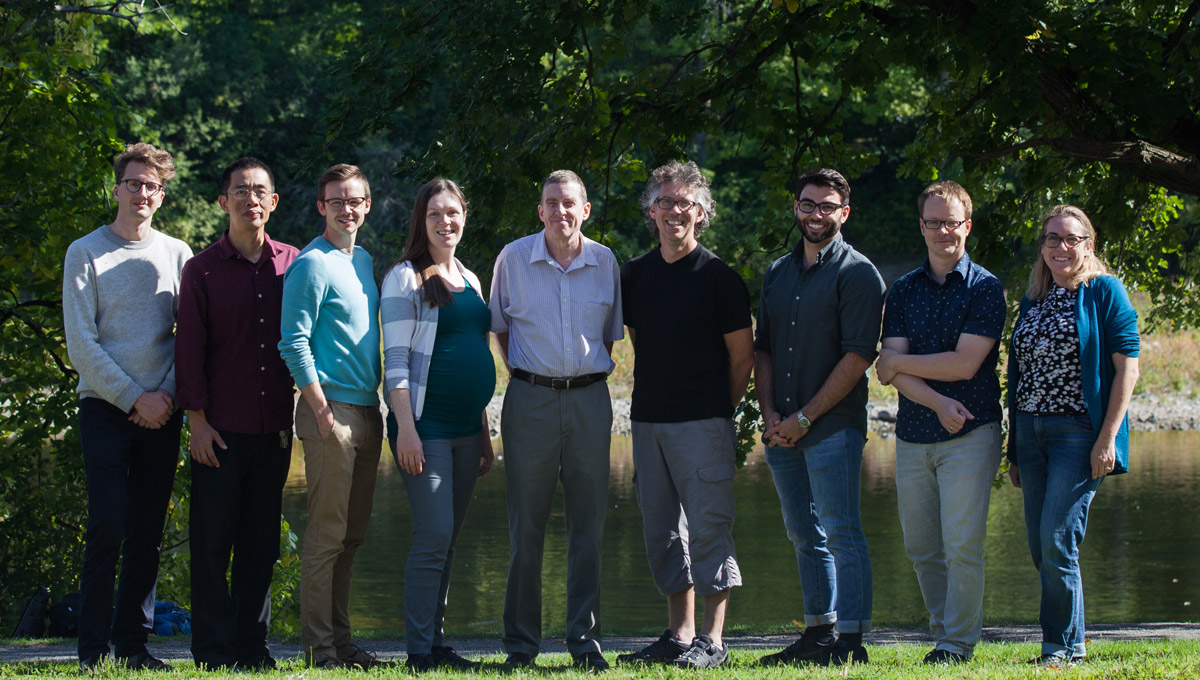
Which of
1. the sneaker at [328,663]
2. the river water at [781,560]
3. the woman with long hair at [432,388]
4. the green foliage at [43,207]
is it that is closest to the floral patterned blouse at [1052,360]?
the woman with long hair at [432,388]

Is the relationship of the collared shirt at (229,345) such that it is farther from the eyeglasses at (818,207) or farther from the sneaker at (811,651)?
the sneaker at (811,651)

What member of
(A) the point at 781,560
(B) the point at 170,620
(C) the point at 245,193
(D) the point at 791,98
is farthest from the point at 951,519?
(A) the point at 781,560

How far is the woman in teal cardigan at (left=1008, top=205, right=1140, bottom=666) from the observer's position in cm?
489

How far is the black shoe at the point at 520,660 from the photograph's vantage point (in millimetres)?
5078

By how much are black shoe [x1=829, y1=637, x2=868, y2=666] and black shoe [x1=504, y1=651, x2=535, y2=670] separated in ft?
4.16

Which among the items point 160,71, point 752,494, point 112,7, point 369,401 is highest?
point 160,71

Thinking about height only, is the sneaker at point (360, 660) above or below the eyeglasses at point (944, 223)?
below

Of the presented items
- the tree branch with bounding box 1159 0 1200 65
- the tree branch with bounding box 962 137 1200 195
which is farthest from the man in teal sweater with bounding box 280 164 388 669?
the tree branch with bounding box 1159 0 1200 65

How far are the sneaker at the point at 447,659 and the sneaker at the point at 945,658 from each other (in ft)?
6.22

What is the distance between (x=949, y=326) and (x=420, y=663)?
A: 8.42 feet

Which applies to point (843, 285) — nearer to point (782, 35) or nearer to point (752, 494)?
point (782, 35)

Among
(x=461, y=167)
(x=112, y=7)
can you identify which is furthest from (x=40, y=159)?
(x=461, y=167)

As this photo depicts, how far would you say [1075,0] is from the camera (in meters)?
9.16

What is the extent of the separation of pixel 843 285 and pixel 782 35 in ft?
9.21
